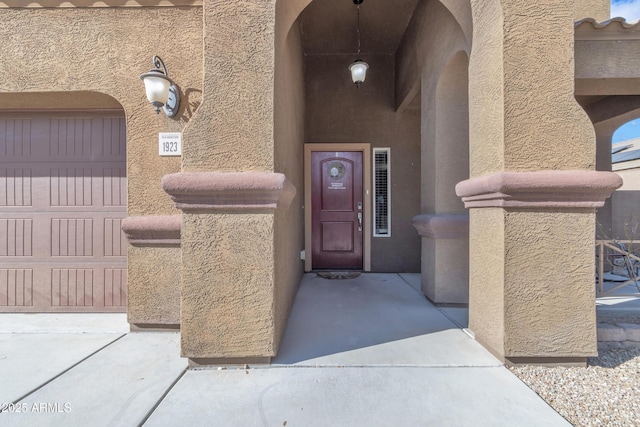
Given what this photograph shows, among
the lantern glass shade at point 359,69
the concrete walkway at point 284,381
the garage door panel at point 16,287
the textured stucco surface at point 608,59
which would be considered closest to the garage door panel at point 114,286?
the concrete walkway at point 284,381

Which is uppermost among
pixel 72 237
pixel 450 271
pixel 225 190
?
pixel 225 190

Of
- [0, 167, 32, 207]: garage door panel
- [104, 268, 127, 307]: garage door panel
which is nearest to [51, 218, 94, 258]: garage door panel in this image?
[104, 268, 127, 307]: garage door panel

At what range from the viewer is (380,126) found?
16.4 feet

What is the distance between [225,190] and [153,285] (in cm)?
148

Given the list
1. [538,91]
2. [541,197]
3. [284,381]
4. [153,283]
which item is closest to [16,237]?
[153,283]

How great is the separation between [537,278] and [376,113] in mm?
3785

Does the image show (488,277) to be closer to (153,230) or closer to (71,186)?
(153,230)

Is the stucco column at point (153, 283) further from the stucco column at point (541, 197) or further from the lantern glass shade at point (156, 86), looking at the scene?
the stucco column at point (541, 197)

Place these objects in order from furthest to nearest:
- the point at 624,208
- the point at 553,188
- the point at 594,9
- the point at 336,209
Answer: the point at 624,208 → the point at 336,209 → the point at 594,9 → the point at 553,188

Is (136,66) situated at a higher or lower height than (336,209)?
higher

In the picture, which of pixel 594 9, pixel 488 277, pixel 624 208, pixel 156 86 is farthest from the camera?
pixel 624 208

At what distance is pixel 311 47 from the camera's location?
15.7 feet

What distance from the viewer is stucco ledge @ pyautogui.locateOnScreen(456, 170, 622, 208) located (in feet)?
6.39

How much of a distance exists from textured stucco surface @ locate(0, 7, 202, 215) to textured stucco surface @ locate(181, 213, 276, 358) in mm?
939
